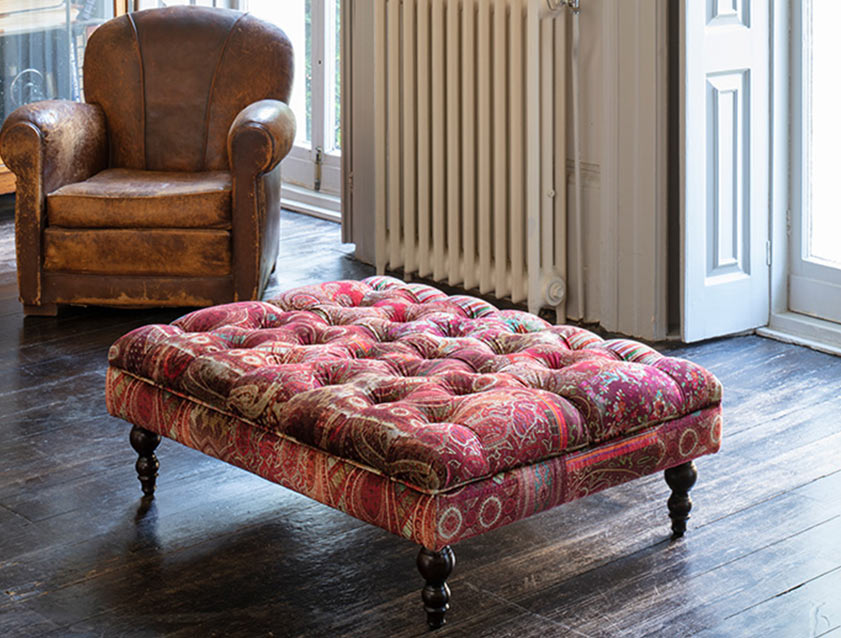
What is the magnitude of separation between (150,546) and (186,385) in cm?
34

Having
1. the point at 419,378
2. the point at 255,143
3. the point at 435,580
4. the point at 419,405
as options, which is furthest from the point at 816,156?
the point at 435,580

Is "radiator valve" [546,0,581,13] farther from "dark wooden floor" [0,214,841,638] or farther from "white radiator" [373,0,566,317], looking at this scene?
"dark wooden floor" [0,214,841,638]

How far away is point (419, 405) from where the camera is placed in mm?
2273

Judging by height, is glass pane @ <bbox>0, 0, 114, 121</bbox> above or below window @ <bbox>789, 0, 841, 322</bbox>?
above

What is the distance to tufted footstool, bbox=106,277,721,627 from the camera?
84.4 inches

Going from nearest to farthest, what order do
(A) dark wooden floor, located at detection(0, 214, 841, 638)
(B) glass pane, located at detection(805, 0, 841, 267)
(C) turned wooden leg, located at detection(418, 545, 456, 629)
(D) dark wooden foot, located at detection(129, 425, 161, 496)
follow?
(C) turned wooden leg, located at detection(418, 545, 456, 629), (A) dark wooden floor, located at detection(0, 214, 841, 638), (D) dark wooden foot, located at detection(129, 425, 161, 496), (B) glass pane, located at detection(805, 0, 841, 267)

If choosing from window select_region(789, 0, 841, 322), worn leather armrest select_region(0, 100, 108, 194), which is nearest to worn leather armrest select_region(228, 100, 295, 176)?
→ worn leather armrest select_region(0, 100, 108, 194)

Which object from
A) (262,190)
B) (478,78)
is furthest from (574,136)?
(262,190)

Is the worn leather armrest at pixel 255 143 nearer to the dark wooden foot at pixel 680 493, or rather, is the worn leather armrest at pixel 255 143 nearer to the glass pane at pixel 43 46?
the dark wooden foot at pixel 680 493

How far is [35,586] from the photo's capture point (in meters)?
2.42

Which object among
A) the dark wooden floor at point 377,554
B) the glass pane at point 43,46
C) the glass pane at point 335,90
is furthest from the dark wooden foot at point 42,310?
the glass pane at point 43,46

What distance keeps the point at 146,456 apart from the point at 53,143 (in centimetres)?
184

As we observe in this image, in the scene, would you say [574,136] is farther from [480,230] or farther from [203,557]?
[203,557]

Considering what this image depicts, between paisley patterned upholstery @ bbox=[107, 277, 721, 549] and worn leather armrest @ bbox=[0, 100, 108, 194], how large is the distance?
1.66 m
